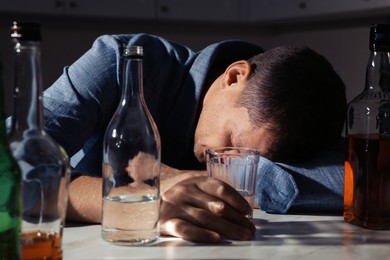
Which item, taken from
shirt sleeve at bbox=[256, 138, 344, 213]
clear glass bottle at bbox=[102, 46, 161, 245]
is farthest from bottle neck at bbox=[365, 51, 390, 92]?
clear glass bottle at bbox=[102, 46, 161, 245]

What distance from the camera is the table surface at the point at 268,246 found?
790mm

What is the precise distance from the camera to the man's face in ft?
4.01

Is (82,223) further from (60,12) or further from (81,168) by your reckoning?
(60,12)

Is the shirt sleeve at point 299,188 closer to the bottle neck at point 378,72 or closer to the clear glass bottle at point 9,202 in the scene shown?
the bottle neck at point 378,72

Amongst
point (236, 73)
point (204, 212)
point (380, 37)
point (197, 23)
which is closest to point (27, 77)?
point (204, 212)

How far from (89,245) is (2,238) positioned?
0.57 ft

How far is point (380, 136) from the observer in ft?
3.15

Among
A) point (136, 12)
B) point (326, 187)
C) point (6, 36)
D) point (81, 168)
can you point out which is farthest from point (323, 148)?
point (6, 36)

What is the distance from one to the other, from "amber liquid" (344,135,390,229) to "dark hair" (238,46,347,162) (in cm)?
28

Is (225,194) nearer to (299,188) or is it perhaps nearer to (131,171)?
(131,171)

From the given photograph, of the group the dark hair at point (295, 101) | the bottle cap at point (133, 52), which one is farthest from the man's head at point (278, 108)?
the bottle cap at point (133, 52)

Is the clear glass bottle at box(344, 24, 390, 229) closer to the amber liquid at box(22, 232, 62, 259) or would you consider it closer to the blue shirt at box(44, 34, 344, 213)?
the blue shirt at box(44, 34, 344, 213)

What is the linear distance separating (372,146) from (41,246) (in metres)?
0.54

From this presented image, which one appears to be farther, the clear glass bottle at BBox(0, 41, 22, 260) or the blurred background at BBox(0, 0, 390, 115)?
the blurred background at BBox(0, 0, 390, 115)
